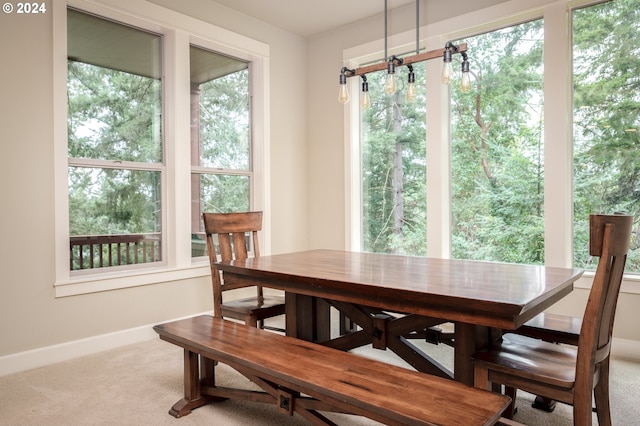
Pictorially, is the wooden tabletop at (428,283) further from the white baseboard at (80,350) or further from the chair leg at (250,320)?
the white baseboard at (80,350)

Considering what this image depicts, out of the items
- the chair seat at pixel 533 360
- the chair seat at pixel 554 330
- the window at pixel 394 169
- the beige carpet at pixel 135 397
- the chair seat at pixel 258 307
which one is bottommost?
the beige carpet at pixel 135 397

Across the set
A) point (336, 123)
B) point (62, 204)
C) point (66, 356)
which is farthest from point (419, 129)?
point (66, 356)

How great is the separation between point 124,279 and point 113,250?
26cm

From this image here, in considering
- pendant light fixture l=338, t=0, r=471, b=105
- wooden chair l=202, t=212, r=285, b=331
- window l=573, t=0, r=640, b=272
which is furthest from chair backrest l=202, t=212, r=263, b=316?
window l=573, t=0, r=640, b=272

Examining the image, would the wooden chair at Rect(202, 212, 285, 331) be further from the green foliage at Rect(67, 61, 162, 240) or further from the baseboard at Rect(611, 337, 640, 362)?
the baseboard at Rect(611, 337, 640, 362)

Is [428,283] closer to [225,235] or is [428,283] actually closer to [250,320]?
[250,320]

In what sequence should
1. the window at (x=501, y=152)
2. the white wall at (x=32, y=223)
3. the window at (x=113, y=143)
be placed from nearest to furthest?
the white wall at (x=32, y=223) → the window at (x=113, y=143) → the window at (x=501, y=152)

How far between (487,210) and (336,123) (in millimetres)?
1775

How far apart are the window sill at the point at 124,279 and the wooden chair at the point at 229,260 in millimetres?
845

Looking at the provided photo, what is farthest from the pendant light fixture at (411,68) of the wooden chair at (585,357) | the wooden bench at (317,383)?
the wooden bench at (317,383)

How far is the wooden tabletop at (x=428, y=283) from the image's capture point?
1502mm

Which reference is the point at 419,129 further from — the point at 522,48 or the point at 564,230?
the point at 564,230

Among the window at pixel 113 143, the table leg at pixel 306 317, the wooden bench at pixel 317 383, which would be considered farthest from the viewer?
the window at pixel 113 143

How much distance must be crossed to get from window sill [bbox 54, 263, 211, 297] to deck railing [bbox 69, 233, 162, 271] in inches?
4.6
